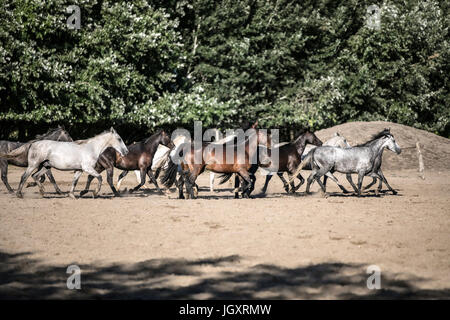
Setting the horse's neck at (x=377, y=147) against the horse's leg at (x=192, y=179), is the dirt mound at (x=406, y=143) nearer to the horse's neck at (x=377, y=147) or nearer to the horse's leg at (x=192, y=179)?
the horse's neck at (x=377, y=147)

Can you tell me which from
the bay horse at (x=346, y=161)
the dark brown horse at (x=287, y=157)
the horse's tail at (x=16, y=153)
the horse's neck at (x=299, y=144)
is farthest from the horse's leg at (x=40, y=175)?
the horse's neck at (x=299, y=144)

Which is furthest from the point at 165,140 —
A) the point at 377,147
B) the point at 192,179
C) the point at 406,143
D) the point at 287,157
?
the point at 406,143

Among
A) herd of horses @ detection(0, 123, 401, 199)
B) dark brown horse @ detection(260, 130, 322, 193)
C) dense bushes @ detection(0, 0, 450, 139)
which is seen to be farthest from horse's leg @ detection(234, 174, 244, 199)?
dense bushes @ detection(0, 0, 450, 139)

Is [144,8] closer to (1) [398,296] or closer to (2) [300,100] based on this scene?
(2) [300,100]

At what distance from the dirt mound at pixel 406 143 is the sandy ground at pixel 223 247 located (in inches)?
527

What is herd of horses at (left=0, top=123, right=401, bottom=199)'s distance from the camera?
14.9m

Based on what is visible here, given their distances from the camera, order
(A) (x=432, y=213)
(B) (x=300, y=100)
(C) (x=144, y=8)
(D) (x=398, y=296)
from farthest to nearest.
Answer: (B) (x=300, y=100) → (C) (x=144, y=8) → (A) (x=432, y=213) → (D) (x=398, y=296)

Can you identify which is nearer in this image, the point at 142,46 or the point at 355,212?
the point at 355,212

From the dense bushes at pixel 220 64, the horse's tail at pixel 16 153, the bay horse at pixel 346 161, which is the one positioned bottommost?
the bay horse at pixel 346 161

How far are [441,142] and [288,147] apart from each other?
53.1 ft

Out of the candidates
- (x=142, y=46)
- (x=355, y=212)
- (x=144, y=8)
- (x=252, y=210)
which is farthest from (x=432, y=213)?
(x=144, y=8)

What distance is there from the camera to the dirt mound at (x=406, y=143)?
27953 millimetres
